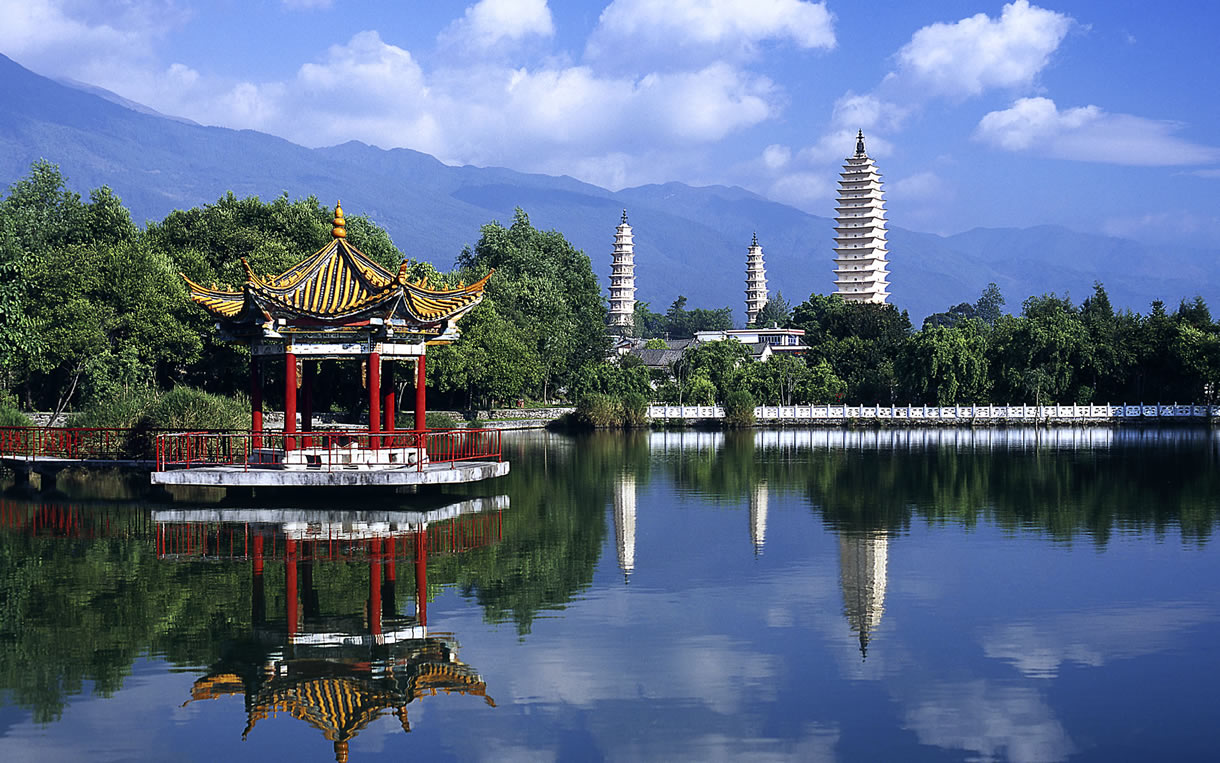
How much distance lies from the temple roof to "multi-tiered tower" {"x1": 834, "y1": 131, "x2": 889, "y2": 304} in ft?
310

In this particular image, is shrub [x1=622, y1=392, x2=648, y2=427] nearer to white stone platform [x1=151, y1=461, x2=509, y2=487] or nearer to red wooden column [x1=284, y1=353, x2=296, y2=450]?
red wooden column [x1=284, y1=353, x2=296, y2=450]

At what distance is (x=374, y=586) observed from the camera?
53.0 ft

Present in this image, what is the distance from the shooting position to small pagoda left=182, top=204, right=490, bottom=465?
25250 mm

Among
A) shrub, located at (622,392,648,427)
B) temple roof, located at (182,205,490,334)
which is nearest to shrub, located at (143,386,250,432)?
temple roof, located at (182,205,490,334)

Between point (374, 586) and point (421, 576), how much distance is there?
891 mm

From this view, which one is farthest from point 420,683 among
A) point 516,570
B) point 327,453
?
point 327,453

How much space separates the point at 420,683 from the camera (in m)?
11.8

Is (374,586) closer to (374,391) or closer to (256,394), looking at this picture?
(374,391)

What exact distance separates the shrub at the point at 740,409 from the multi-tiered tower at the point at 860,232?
2284 inches

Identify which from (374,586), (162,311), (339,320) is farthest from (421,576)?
(162,311)

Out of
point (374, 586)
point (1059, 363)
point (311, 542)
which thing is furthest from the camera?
point (1059, 363)

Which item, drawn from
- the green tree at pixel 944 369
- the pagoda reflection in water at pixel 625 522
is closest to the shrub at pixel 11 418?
the pagoda reflection in water at pixel 625 522

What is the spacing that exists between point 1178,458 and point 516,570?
27.4 m

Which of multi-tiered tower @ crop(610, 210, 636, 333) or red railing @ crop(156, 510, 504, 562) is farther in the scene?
multi-tiered tower @ crop(610, 210, 636, 333)
